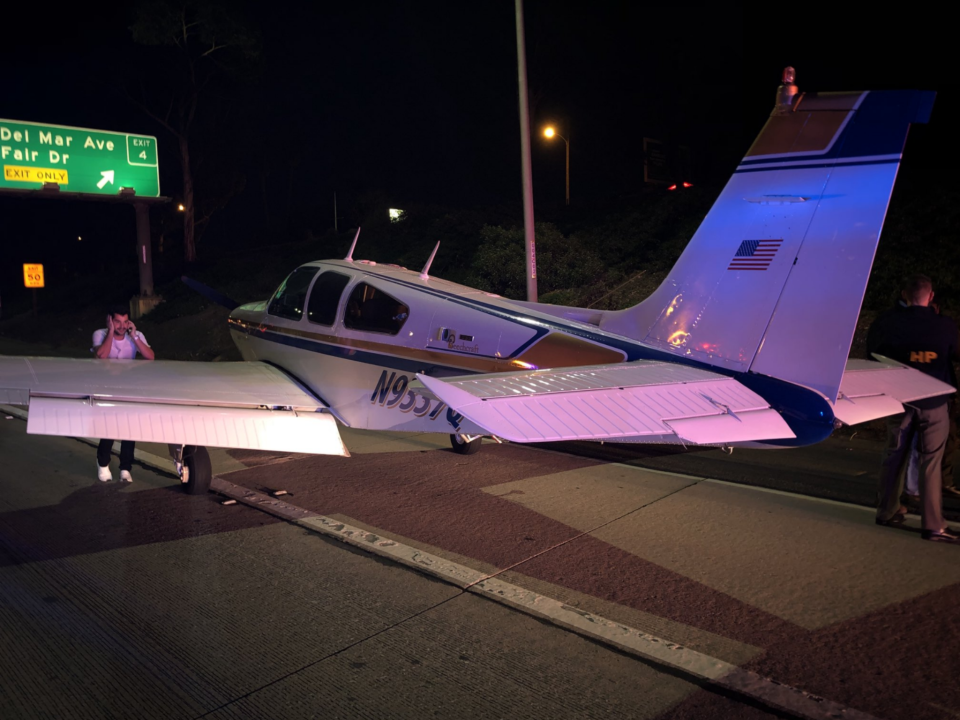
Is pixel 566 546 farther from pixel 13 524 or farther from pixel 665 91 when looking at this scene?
pixel 665 91

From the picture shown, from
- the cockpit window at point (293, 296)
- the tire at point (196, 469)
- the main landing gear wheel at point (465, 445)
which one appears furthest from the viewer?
the main landing gear wheel at point (465, 445)

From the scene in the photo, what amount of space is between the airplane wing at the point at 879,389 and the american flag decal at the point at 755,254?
109 cm

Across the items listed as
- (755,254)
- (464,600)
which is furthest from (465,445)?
(755,254)

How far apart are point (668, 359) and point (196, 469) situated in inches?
188

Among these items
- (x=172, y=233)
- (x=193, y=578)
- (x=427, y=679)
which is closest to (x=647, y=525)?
(x=427, y=679)

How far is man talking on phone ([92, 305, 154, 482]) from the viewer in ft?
25.4

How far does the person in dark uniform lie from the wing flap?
450cm

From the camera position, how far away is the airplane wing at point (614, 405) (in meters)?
3.34

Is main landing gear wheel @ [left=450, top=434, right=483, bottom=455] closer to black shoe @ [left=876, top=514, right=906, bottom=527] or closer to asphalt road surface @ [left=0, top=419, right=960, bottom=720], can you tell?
asphalt road surface @ [left=0, top=419, right=960, bottom=720]

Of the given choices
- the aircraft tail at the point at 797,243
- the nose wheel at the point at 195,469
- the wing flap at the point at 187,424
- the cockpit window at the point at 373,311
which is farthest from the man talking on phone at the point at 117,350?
the aircraft tail at the point at 797,243

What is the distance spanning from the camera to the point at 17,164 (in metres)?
26.6

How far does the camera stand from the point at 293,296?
861cm

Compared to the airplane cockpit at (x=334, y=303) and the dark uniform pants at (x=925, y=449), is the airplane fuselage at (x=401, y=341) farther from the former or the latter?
the dark uniform pants at (x=925, y=449)

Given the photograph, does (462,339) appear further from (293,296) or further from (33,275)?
(33,275)
